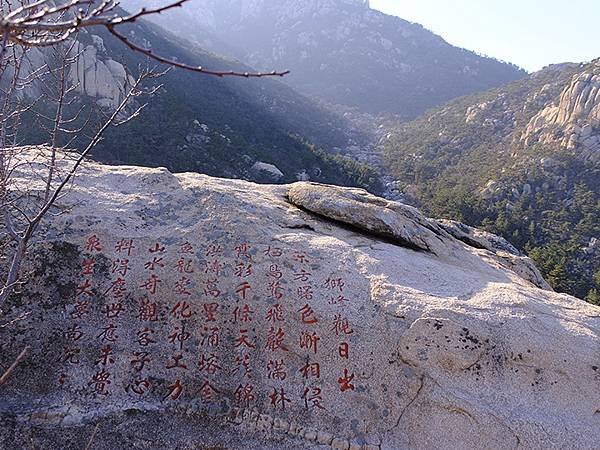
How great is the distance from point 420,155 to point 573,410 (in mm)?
48547

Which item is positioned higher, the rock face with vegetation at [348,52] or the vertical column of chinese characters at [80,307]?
the rock face with vegetation at [348,52]

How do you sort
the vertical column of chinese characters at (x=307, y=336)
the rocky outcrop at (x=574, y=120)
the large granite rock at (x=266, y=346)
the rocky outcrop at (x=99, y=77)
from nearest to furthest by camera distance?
the large granite rock at (x=266, y=346) → the vertical column of chinese characters at (x=307, y=336) → the rocky outcrop at (x=99, y=77) → the rocky outcrop at (x=574, y=120)

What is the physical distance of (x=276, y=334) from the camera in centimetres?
502

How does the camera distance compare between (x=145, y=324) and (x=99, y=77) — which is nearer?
(x=145, y=324)

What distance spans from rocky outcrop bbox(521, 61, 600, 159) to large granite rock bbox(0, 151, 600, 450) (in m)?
37.8

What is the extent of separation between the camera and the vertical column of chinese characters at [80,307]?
4.72 meters

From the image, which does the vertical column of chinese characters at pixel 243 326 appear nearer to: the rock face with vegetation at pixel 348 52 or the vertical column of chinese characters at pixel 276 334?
the vertical column of chinese characters at pixel 276 334

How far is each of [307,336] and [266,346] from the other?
0.42 metres

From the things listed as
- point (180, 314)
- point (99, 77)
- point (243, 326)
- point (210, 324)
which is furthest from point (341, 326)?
point (99, 77)

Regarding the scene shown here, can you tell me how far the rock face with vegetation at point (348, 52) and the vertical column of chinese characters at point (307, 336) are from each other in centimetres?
7958

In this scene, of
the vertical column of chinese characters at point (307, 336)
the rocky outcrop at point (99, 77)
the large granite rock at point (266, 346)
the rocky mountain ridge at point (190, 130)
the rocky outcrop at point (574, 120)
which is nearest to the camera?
the large granite rock at point (266, 346)

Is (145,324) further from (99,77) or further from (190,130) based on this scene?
(99,77)

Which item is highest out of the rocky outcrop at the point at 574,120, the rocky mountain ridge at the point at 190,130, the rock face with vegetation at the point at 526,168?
the rocky outcrop at the point at 574,120

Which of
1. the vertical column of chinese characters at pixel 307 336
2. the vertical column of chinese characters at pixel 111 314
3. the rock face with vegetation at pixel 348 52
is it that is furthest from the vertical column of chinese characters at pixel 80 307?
the rock face with vegetation at pixel 348 52
